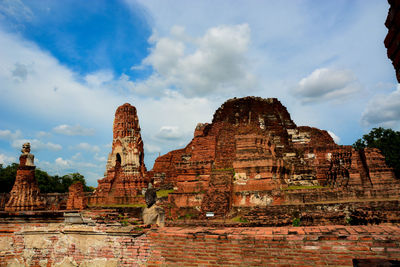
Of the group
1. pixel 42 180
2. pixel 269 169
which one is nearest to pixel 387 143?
pixel 269 169

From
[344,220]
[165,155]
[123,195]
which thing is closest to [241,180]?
[344,220]

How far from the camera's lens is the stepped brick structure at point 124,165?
1664 cm

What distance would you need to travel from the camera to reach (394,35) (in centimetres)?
299

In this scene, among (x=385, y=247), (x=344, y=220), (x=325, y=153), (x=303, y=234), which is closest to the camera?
(x=385, y=247)

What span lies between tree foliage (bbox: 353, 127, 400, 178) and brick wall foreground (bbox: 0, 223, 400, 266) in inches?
1260

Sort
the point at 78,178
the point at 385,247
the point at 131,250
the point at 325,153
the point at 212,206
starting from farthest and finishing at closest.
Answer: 1. the point at 78,178
2. the point at 325,153
3. the point at 212,206
4. the point at 131,250
5. the point at 385,247

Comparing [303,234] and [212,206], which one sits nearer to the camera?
[303,234]

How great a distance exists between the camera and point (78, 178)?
48562mm

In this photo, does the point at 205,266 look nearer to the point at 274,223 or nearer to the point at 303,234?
the point at 303,234

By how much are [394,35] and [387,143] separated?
122ft

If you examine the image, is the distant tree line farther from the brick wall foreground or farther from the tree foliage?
the tree foliage

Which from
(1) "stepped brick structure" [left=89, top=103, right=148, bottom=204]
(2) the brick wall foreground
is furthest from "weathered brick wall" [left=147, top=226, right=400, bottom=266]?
(1) "stepped brick structure" [left=89, top=103, right=148, bottom=204]

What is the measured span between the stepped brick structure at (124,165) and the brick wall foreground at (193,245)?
10.2 metres

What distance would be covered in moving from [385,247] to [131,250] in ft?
13.2
